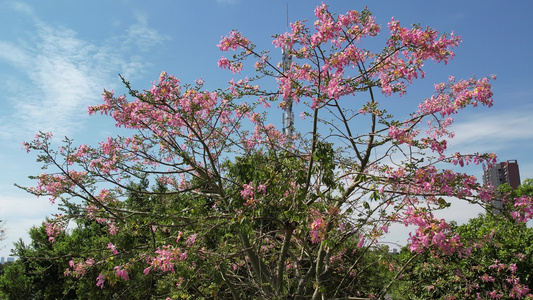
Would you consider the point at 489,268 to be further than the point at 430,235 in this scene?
Yes

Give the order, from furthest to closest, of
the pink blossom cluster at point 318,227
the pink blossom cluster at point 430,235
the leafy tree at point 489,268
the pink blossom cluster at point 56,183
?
the leafy tree at point 489,268
the pink blossom cluster at point 56,183
the pink blossom cluster at point 318,227
the pink blossom cluster at point 430,235

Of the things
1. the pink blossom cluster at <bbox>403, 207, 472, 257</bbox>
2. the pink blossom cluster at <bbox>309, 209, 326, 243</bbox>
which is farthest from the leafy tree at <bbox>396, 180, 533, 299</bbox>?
the pink blossom cluster at <bbox>403, 207, 472, 257</bbox>

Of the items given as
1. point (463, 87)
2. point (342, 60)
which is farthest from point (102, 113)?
point (463, 87)

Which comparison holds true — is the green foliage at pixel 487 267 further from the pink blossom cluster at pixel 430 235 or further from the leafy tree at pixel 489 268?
the pink blossom cluster at pixel 430 235

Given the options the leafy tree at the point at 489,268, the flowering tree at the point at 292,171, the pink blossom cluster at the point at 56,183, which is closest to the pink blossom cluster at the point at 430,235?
the flowering tree at the point at 292,171

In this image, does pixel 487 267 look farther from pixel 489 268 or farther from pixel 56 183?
pixel 56 183

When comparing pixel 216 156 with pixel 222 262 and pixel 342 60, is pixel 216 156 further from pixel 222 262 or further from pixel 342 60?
pixel 342 60

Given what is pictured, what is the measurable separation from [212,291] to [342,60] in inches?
115

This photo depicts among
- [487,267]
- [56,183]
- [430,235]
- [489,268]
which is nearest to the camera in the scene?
[430,235]

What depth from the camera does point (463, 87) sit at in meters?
4.39

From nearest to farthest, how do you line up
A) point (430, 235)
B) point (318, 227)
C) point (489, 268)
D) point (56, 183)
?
1. point (430, 235)
2. point (318, 227)
3. point (56, 183)
4. point (489, 268)

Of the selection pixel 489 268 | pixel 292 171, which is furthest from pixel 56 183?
pixel 489 268

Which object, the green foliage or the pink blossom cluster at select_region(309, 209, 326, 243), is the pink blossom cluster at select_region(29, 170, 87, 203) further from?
the green foliage

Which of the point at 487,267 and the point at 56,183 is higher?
the point at 56,183
